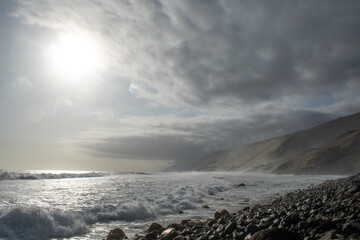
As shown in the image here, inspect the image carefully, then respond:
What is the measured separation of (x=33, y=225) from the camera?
30.4 ft

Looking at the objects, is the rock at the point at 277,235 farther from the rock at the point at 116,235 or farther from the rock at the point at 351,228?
the rock at the point at 116,235

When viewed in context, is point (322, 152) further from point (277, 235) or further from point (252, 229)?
point (277, 235)

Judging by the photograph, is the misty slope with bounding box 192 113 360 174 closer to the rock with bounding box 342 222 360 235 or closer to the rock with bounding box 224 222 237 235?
the rock with bounding box 224 222 237 235

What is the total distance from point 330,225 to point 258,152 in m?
193

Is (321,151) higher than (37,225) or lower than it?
higher

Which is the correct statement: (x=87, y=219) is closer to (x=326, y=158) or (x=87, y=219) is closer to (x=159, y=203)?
(x=159, y=203)

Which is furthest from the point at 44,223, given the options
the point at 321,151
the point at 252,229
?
the point at 321,151

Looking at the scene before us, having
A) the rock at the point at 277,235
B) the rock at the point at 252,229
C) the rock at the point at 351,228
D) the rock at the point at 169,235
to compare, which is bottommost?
the rock at the point at 169,235

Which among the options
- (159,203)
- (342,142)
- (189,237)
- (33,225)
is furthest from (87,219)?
(342,142)

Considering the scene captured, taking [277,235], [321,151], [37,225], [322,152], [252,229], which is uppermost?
[321,151]

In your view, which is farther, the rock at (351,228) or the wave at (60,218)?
the wave at (60,218)

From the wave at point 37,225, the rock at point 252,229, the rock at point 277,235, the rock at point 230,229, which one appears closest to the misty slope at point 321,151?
the rock at point 230,229

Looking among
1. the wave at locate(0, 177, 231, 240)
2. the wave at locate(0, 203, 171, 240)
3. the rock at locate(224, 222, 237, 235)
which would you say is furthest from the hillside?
the rock at locate(224, 222, 237, 235)

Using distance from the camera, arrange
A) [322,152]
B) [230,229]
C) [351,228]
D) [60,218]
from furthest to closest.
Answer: [322,152], [60,218], [230,229], [351,228]
